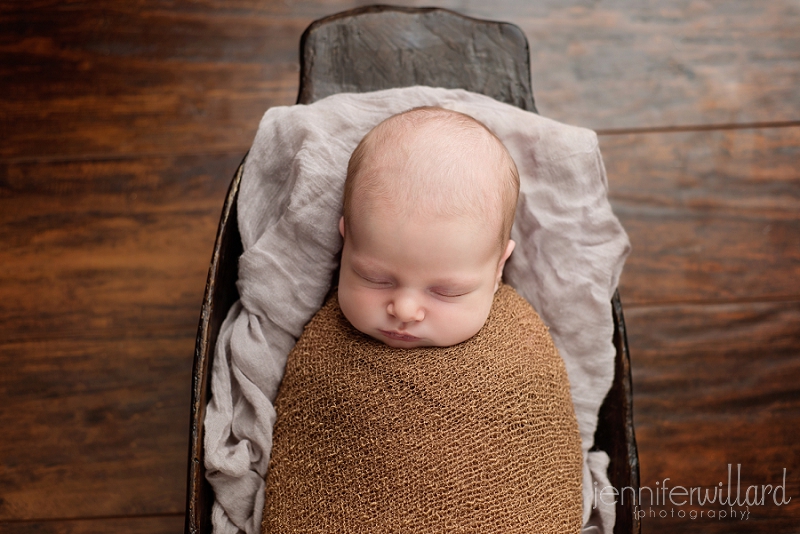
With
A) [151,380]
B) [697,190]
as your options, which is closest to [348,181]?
[151,380]

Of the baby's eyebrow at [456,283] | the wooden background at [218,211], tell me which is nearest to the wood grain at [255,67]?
the wooden background at [218,211]

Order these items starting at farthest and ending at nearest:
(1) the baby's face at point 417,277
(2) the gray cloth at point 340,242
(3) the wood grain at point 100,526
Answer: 1. (3) the wood grain at point 100,526
2. (2) the gray cloth at point 340,242
3. (1) the baby's face at point 417,277

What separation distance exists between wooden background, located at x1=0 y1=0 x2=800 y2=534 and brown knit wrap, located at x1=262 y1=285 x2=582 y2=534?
45 centimetres

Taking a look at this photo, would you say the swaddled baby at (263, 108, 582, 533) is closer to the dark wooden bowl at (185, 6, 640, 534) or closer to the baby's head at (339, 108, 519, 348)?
the baby's head at (339, 108, 519, 348)

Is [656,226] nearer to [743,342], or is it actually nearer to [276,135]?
[743,342]

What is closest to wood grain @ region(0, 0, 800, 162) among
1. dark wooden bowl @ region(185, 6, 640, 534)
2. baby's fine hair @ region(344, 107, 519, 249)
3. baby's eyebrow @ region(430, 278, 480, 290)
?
dark wooden bowl @ region(185, 6, 640, 534)

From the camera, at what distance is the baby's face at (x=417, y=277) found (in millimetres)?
749

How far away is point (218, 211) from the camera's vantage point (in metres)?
1.31

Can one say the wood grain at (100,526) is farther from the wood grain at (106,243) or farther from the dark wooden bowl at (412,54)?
the dark wooden bowl at (412,54)

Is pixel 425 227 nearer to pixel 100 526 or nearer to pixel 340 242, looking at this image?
pixel 340 242

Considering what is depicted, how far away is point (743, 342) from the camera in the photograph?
1.25 metres

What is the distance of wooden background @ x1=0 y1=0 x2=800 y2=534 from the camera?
120cm

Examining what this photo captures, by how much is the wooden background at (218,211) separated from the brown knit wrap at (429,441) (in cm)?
45

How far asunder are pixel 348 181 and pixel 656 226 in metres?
0.75
